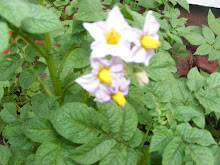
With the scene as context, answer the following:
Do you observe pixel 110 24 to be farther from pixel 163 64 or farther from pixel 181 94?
pixel 181 94

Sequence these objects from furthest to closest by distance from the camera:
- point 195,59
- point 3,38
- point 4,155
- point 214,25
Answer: point 195,59 < point 214,25 < point 4,155 < point 3,38

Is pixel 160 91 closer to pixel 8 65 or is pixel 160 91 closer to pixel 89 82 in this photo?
pixel 89 82


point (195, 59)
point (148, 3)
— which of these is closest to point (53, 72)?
point (148, 3)

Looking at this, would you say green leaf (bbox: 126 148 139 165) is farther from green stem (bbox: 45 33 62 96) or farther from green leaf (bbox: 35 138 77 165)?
green stem (bbox: 45 33 62 96)

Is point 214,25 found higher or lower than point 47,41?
lower

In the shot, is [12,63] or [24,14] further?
[12,63]

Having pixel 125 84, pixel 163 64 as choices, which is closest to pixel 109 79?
pixel 125 84

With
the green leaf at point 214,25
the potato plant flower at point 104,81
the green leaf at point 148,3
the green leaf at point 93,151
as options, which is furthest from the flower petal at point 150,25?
the green leaf at point 214,25
